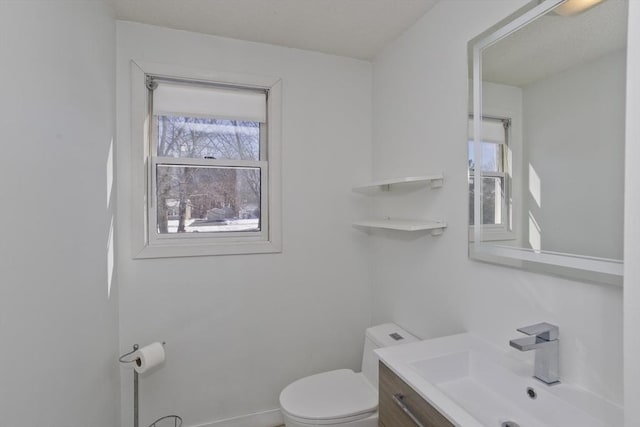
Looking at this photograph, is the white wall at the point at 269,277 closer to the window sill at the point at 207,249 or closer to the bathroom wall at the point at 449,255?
the window sill at the point at 207,249

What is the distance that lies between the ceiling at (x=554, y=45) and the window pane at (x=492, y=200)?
15.4 inches

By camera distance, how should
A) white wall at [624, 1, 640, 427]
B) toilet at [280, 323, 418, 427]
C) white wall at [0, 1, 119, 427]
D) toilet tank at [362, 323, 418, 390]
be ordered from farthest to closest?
toilet tank at [362, 323, 418, 390]
toilet at [280, 323, 418, 427]
white wall at [0, 1, 119, 427]
white wall at [624, 1, 640, 427]

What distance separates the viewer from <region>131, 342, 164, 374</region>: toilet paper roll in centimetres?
174

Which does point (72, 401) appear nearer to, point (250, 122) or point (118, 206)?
point (118, 206)

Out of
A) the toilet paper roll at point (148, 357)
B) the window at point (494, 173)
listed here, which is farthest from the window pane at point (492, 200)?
the toilet paper roll at point (148, 357)

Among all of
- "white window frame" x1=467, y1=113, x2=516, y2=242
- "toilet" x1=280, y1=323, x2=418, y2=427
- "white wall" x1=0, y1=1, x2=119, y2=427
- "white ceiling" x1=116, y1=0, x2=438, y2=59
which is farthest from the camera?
"white ceiling" x1=116, y1=0, x2=438, y2=59

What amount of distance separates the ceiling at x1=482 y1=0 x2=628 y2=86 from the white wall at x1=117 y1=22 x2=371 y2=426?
1.14m

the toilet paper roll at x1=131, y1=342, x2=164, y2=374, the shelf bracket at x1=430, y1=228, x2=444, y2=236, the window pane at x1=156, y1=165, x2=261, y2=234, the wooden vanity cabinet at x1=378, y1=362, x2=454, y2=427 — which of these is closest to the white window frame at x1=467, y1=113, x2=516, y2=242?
the shelf bracket at x1=430, y1=228, x2=444, y2=236

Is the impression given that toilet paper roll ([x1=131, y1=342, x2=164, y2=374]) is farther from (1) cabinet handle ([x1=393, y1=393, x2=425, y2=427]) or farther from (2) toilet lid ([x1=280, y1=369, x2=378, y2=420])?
(1) cabinet handle ([x1=393, y1=393, x2=425, y2=427])

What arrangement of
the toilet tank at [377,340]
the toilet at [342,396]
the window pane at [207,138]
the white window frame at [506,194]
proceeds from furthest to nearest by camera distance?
the window pane at [207,138], the toilet tank at [377,340], the toilet at [342,396], the white window frame at [506,194]

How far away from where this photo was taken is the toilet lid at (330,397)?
1637 mm

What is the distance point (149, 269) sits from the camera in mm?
1951

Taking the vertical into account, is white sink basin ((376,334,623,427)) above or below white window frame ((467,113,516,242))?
below

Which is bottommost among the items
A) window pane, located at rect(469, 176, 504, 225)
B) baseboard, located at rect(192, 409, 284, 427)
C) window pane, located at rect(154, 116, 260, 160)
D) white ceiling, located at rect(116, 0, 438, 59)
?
baseboard, located at rect(192, 409, 284, 427)
